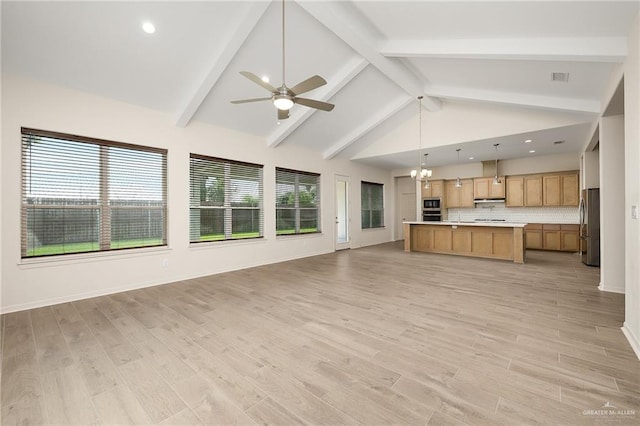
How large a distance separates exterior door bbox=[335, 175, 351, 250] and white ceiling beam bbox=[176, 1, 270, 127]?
451 cm

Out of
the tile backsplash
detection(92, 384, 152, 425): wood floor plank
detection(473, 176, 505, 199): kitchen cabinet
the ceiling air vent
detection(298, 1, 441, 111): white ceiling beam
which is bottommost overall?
detection(92, 384, 152, 425): wood floor plank

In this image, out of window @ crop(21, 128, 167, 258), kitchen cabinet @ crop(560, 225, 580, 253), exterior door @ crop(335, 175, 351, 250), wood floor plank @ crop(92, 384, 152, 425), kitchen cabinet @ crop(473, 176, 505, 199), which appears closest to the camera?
wood floor plank @ crop(92, 384, 152, 425)

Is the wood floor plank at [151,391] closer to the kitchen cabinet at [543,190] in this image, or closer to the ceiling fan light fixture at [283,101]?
the ceiling fan light fixture at [283,101]

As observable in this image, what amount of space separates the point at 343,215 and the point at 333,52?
5317 mm

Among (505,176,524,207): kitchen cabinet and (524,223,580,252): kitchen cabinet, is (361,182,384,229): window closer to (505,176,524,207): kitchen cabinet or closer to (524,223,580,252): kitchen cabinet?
(505,176,524,207): kitchen cabinet

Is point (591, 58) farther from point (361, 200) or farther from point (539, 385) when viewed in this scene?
point (361, 200)

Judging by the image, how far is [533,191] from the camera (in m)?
7.61

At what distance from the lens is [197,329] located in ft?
8.96

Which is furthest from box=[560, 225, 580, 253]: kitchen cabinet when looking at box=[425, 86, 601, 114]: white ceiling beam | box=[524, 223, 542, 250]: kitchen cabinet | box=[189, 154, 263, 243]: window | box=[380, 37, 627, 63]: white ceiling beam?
box=[189, 154, 263, 243]: window

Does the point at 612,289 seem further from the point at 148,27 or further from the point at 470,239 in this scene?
the point at 148,27

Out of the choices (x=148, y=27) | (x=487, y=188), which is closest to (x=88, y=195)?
(x=148, y=27)

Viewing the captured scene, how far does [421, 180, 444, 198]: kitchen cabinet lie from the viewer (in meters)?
8.94

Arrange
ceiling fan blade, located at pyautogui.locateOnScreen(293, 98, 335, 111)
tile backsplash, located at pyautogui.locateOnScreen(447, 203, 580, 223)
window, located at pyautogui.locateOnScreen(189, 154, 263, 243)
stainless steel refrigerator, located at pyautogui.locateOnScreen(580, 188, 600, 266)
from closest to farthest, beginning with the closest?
ceiling fan blade, located at pyautogui.locateOnScreen(293, 98, 335, 111)
window, located at pyautogui.locateOnScreen(189, 154, 263, 243)
stainless steel refrigerator, located at pyautogui.locateOnScreen(580, 188, 600, 266)
tile backsplash, located at pyautogui.locateOnScreen(447, 203, 580, 223)

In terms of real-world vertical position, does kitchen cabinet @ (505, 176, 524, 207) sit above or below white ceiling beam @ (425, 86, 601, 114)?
below
